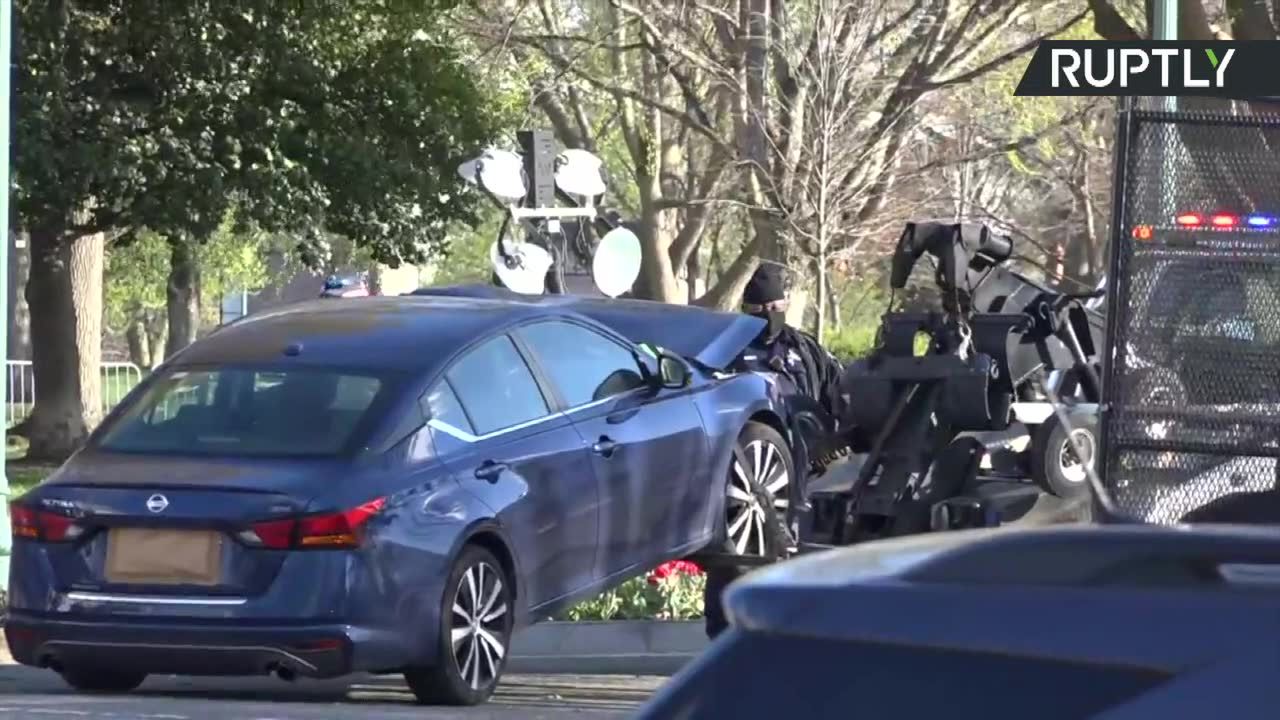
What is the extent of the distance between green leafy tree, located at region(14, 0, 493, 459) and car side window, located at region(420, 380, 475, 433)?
1192 cm

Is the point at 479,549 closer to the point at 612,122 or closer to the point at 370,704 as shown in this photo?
the point at 370,704

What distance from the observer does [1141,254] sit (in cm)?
745

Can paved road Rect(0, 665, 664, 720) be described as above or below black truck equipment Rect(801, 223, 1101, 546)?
below

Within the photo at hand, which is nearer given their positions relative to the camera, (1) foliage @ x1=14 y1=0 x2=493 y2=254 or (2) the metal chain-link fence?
(2) the metal chain-link fence

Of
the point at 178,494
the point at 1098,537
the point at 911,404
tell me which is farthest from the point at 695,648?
the point at 1098,537

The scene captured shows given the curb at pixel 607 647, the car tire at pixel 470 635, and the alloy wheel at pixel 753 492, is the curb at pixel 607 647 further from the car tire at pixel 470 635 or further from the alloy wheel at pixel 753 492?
the car tire at pixel 470 635

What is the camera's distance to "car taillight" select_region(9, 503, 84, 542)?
27.5 ft

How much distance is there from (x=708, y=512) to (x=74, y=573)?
304 cm

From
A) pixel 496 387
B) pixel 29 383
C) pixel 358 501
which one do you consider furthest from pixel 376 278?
pixel 358 501

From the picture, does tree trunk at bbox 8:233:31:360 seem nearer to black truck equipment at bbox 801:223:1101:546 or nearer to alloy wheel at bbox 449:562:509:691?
black truck equipment at bbox 801:223:1101:546

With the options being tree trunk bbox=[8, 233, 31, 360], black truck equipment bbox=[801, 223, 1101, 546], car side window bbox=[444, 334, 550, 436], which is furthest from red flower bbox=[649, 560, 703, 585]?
tree trunk bbox=[8, 233, 31, 360]

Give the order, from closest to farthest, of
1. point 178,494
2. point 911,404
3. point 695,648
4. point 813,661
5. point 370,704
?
1. point 813,661
2. point 178,494
3. point 370,704
4. point 911,404
5. point 695,648

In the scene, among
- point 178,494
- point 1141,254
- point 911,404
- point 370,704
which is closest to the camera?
point 1141,254

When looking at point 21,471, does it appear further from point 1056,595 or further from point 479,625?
point 1056,595
